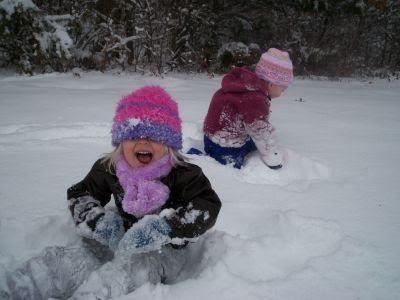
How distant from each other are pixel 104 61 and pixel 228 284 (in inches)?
281

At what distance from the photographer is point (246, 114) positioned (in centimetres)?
282

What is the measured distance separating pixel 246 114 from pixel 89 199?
4.78 ft

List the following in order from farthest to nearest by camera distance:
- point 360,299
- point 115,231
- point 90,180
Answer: point 90,180 < point 115,231 < point 360,299

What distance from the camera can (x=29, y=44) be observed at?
6434mm

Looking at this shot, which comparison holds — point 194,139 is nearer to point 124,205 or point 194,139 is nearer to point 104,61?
point 124,205

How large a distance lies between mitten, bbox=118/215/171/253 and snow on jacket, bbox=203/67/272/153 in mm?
1398

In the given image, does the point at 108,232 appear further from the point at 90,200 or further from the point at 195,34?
the point at 195,34

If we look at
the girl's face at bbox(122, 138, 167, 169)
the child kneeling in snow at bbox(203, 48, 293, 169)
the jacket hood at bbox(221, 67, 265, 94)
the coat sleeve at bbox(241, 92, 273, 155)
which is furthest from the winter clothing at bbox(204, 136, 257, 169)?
the girl's face at bbox(122, 138, 167, 169)

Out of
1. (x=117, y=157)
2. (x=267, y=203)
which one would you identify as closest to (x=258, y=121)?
(x=267, y=203)

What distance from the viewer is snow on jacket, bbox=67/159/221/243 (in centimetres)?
166

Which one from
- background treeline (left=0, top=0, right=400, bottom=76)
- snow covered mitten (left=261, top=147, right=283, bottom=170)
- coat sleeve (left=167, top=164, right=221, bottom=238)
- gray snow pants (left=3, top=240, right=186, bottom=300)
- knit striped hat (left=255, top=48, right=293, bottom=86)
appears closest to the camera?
gray snow pants (left=3, top=240, right=186, bottom=300)

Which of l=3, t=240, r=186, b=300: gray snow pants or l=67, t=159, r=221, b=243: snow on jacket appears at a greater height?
l=67, t=159, r=221, b=243: snow on jacket

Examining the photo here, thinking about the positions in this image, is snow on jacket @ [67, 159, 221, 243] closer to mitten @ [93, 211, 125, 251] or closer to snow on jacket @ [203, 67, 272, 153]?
mitten @ [93, 211, 125, 251]

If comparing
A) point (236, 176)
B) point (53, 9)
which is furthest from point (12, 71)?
point (236, 176)
